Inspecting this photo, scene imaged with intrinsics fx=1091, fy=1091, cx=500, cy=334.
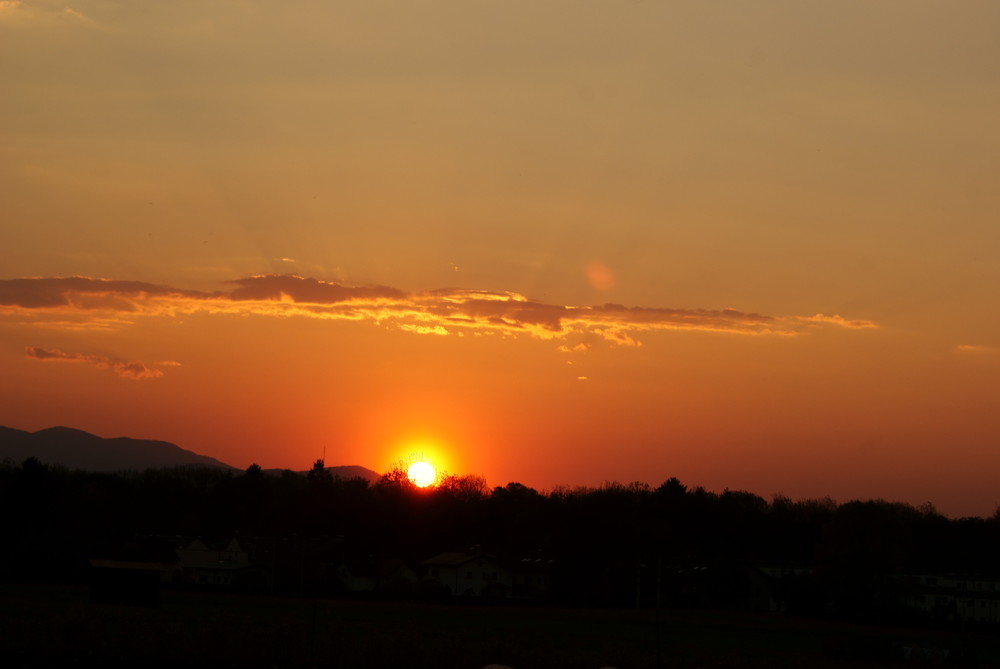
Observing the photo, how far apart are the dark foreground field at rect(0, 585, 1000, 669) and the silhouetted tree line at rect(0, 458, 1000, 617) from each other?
39.4ft

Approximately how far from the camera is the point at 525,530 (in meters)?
140

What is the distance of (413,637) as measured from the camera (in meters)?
43.6

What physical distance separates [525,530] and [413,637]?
97.0m

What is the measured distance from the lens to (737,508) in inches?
5787

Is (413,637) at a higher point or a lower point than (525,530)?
lower

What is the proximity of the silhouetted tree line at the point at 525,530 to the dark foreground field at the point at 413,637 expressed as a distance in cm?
1200

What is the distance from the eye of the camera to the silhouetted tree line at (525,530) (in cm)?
10400

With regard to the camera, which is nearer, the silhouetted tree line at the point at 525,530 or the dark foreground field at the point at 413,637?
the dark foreground field at the point at 413,637

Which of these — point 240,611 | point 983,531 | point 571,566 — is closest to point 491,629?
point 240,611

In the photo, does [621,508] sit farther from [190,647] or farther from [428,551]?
[190,647]

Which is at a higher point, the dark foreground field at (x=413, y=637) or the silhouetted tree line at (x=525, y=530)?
the silhouetted tree line at (x=525, y=530)

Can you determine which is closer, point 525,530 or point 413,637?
point 413,637

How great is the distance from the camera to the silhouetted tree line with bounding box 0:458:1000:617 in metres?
104

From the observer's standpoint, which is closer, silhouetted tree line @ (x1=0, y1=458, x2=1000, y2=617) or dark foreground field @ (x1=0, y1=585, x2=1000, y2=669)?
dark foreground field @ (x1=0, y1=585, x2=1000, y2=669)
